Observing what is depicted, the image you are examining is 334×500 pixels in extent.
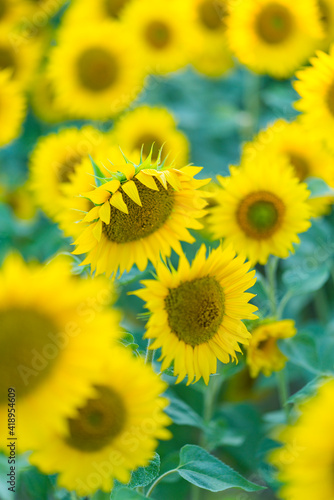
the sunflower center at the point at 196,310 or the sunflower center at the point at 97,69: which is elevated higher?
the sunflower center at the point at 97,69

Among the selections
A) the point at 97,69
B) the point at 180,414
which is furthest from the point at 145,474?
the point at 97,69

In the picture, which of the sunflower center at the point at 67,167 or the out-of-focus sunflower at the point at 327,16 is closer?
the sunflower center at the point at 67,167

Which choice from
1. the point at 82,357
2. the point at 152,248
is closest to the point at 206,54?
the point at 152,248

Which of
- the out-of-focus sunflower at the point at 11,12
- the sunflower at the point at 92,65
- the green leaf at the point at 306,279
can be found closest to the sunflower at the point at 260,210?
the green leaf at the point at 306,279

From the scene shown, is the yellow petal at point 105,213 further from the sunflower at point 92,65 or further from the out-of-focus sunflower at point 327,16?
the out-of-focus sunflower at point 327,16

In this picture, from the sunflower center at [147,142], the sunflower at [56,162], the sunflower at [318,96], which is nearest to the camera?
the sunflower at [318,96]

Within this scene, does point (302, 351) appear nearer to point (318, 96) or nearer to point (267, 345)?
point (267, 345)

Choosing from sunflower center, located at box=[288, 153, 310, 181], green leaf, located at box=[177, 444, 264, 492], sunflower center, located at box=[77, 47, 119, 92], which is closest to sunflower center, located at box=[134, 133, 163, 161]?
sunflower center, located at box=[77, 47, 119, 92]
